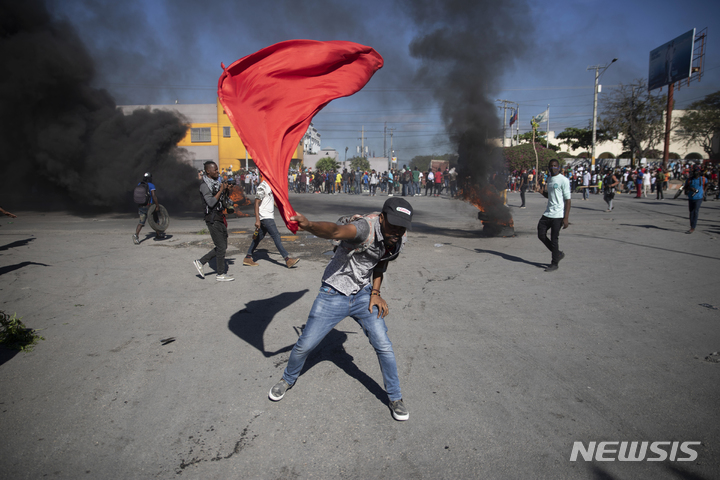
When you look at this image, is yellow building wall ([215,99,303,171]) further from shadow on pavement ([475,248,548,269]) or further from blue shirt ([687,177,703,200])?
blue shirt ([687,177,703,200])

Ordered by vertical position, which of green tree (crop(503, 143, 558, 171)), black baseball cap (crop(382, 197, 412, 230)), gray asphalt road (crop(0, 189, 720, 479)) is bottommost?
gray asphalt road (crop(0, 189, 720, 479))

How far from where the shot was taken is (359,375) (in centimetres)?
350

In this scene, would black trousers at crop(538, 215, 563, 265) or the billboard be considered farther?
the billboard

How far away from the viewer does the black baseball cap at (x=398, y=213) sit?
2.51 m

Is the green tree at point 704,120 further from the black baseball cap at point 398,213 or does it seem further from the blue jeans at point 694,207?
the black baseball cap at point 398,213

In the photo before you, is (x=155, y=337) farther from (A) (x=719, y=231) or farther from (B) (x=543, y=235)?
(A) (x=719, y=231)

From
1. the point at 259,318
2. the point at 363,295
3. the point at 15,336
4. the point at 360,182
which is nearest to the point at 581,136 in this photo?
the point at 360,182

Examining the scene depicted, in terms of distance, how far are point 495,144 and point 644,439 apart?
8.73 m

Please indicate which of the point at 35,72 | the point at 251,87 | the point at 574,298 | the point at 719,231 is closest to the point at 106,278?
the point at 251,87

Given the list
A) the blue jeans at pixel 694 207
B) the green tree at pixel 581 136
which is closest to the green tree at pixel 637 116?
the green tree at pixel 581 136

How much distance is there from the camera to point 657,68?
3225 centimetres

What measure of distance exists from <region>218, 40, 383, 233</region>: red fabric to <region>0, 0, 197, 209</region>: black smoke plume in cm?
1717

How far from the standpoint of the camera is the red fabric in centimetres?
265

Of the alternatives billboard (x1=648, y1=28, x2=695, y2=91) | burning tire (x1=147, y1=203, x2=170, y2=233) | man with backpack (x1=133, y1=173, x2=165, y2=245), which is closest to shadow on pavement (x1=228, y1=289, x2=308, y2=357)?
man with backpack (x1=133, y1=173, x2=165, y2=245)
